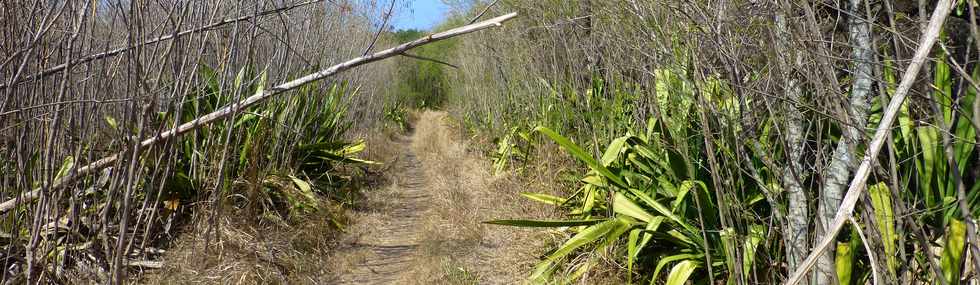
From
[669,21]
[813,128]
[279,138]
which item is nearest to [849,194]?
[813,128]

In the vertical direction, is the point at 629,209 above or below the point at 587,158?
below

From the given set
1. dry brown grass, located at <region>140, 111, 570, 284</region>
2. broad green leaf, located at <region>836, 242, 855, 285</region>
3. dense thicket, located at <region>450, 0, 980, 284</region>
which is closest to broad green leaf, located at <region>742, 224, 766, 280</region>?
dense thicket, located at <region>450, 0, 980, 284</region>

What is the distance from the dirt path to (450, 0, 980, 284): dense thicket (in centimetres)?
57

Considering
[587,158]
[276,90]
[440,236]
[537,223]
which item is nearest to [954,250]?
[537,223]

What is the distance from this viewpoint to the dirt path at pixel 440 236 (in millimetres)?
4973

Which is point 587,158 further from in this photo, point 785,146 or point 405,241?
point 405,241

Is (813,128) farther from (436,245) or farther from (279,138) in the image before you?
(279,138)

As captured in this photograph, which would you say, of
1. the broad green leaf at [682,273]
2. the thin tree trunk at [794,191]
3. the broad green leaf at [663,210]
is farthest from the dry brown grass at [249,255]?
the thin tree trunk at [794,191]

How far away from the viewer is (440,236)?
598 centimetres

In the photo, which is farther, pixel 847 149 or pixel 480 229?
pixel 480 229

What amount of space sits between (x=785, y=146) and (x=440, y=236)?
3.91 metres

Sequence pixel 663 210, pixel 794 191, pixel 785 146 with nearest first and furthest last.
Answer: pixel 785 146, pixel 794 191, pixel 663 210

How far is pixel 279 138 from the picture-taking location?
19.3ft

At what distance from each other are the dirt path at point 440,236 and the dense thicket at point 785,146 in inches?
22.6
